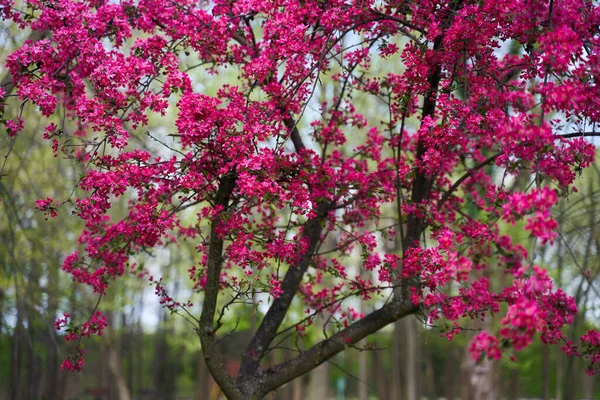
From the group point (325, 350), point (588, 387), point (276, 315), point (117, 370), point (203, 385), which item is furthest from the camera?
point (588, 387)

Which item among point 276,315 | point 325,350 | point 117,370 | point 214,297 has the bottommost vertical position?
point 325,350

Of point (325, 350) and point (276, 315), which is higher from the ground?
point (276, 315)

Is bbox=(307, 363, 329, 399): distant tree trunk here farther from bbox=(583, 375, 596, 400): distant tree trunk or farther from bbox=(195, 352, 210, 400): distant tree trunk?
bbox=(583, 375, 596, 400): distant tree trunk

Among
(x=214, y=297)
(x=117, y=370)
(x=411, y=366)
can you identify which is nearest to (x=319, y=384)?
(x=411, y=366)

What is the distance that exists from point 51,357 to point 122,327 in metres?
4.22

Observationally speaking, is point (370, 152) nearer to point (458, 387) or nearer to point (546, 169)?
point (546, 169)

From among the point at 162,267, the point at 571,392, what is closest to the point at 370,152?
the point at 571,392

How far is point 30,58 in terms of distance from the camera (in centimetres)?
571

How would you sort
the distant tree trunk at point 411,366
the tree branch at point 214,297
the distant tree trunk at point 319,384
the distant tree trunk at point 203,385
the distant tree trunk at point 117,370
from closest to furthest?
the tree branch at point 214,297 → the distant tree trunk at point 411,366 → the distant tree trunk at point 319,384 → the distant tree trunk at point 117,370 → the distant tree trunk at point 203,385

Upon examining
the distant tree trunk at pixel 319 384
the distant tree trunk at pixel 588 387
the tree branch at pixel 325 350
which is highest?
the distant tree trunk at pixel 588 387

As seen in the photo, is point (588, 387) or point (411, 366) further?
point (588, 387)

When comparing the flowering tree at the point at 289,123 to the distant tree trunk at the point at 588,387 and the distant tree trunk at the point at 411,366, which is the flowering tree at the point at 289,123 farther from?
the distant tree trunk at the point at 588,387

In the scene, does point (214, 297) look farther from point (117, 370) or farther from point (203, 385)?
point (203, 385)

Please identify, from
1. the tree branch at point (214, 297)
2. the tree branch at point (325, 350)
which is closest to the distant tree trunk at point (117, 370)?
the tree branch at point (325, 350)
